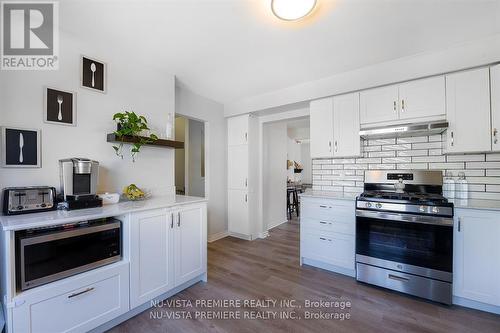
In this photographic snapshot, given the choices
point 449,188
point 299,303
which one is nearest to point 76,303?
point 299,303

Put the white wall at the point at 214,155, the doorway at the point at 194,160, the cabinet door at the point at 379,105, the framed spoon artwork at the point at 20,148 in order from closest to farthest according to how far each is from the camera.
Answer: the framed spoon artwork at the point at 20,148
the cabinet door at the point at 379,105
the white wall at the point at 214,155
the doorway at the point at 194,160

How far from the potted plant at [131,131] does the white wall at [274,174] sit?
7.50 feet

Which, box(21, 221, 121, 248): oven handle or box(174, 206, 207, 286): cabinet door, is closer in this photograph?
box(21, 221, 121, 248): oven handle

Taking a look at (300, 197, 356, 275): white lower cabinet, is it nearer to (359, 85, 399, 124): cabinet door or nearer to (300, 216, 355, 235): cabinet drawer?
(300, 216, 355, 235): cabinet drawer

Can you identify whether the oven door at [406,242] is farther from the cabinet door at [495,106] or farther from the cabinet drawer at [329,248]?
the cabinet door at [495,106]

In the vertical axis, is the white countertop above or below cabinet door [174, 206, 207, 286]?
above

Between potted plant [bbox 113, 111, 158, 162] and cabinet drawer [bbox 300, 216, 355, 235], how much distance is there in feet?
7.25

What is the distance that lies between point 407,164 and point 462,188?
553 mm

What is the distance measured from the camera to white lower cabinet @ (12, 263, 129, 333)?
1330mm

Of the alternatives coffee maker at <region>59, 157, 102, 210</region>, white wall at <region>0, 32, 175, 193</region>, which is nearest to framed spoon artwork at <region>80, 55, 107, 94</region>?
white wall at <region>0, 32, 175, 193</region>

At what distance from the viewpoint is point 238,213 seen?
12.9 feet

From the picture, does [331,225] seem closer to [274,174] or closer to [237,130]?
[274,174]

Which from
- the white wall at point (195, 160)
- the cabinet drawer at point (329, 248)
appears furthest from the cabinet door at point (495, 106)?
the white wall at point (195, 160)

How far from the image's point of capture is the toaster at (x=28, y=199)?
1584mm
